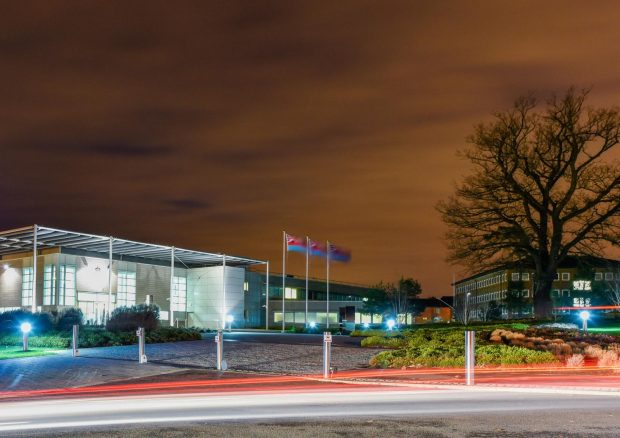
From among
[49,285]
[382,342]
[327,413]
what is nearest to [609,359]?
[382,342]

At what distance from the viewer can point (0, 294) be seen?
64.7 meters

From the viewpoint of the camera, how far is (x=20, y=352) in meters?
27.3

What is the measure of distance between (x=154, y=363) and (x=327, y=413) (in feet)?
38.5

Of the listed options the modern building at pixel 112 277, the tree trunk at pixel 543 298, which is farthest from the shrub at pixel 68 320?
the tree trunk at pixel 543 298

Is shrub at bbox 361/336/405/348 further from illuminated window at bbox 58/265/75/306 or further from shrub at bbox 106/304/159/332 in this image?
illuminated window at bbox 58/265/75/306

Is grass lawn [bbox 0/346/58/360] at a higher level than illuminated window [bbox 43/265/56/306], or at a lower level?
lower


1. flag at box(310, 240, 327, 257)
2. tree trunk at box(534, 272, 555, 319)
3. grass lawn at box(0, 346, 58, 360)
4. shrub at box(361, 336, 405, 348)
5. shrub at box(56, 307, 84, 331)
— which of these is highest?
flag at box(310, 240, 327, 257)

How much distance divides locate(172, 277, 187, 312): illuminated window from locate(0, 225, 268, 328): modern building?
2cm

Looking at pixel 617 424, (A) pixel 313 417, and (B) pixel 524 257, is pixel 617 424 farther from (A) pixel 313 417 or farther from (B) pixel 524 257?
(B) pixel 524 257

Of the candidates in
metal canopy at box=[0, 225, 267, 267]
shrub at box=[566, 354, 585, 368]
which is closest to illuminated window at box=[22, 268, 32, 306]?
metal canopy at box=[0, 225, 267, 267]

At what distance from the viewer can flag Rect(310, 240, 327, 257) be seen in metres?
58.2

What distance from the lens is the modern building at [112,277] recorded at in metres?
57.4

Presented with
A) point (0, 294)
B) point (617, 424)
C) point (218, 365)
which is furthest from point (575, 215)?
point (0, 294)

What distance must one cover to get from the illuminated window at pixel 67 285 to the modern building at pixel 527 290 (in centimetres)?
3624
